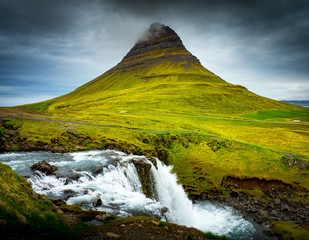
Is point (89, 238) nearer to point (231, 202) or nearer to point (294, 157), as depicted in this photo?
point (231, 202)

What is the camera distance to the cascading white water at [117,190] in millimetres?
17672

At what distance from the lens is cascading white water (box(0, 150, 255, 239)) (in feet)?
58.0

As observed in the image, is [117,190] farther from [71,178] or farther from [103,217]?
[103,217]

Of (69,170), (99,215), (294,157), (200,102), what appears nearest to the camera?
(99,215)

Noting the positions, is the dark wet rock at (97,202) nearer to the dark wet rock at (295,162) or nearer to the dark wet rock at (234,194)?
the dark wet rock at (234,194)

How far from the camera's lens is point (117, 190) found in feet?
66.1

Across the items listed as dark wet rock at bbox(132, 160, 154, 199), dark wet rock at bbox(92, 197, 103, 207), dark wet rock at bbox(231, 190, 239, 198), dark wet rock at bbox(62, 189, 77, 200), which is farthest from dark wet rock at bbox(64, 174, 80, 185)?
dark wet rock at bbox(231, 190, 239, 198)

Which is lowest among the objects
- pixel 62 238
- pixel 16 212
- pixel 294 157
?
pixel 294 157

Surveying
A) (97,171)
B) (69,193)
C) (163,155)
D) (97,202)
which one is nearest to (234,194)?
(163,155)

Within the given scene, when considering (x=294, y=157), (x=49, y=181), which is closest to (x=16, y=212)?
(x=49, y=181)

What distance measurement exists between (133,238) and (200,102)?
5117 inches

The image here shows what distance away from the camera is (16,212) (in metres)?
9.62

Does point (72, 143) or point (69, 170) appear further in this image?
point (72, 143)

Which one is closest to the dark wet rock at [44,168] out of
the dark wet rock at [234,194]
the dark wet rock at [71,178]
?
the dark wet rock at [71,178]
